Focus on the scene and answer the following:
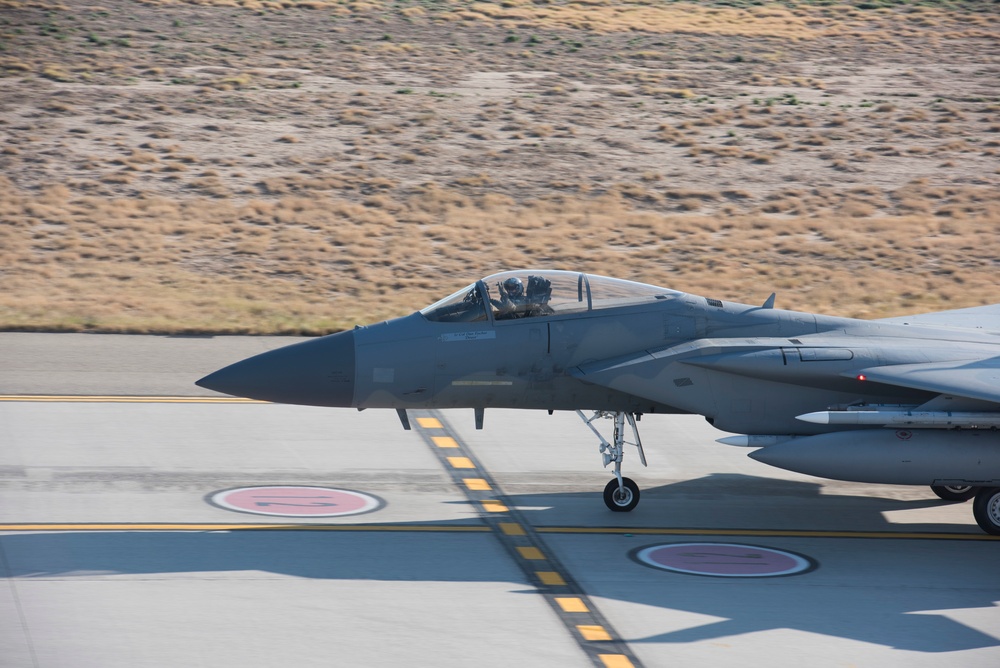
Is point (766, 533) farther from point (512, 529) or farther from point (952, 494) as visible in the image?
point (952, 494)

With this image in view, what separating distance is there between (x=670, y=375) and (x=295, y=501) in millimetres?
4026

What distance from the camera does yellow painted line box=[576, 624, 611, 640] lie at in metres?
8.75

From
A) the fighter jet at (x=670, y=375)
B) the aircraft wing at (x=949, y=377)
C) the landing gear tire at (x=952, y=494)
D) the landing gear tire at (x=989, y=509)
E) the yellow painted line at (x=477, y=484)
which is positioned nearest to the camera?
the aircraft wing at (x=949, y=377)

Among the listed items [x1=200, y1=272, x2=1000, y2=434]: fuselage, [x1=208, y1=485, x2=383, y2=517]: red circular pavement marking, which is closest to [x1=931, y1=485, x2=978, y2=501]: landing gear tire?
[x1=200, y1=272, x2=1000, y2=434]: fuselage

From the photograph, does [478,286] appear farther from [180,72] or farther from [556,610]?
[180,72]

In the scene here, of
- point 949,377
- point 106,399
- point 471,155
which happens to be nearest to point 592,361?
point 949,377

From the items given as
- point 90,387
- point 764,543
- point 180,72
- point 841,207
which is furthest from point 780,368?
point 180,72

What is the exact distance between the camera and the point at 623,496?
1191 centimetres

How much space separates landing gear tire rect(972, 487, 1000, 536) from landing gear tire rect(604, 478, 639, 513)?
11.3 feet

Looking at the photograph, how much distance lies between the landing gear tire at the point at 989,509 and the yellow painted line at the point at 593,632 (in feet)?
16.2

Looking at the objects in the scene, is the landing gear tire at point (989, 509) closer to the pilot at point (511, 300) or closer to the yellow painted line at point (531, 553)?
the yellow painted line at point (531, 553)

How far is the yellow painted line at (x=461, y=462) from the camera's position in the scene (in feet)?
44.0

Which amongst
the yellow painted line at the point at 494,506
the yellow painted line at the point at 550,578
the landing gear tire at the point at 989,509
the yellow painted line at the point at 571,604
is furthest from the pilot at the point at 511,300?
the landing gear tire at the point at 989,509

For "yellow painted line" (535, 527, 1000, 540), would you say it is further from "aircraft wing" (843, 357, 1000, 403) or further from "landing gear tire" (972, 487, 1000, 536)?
"aircraft wing" (843, 357, 1000, 403)
